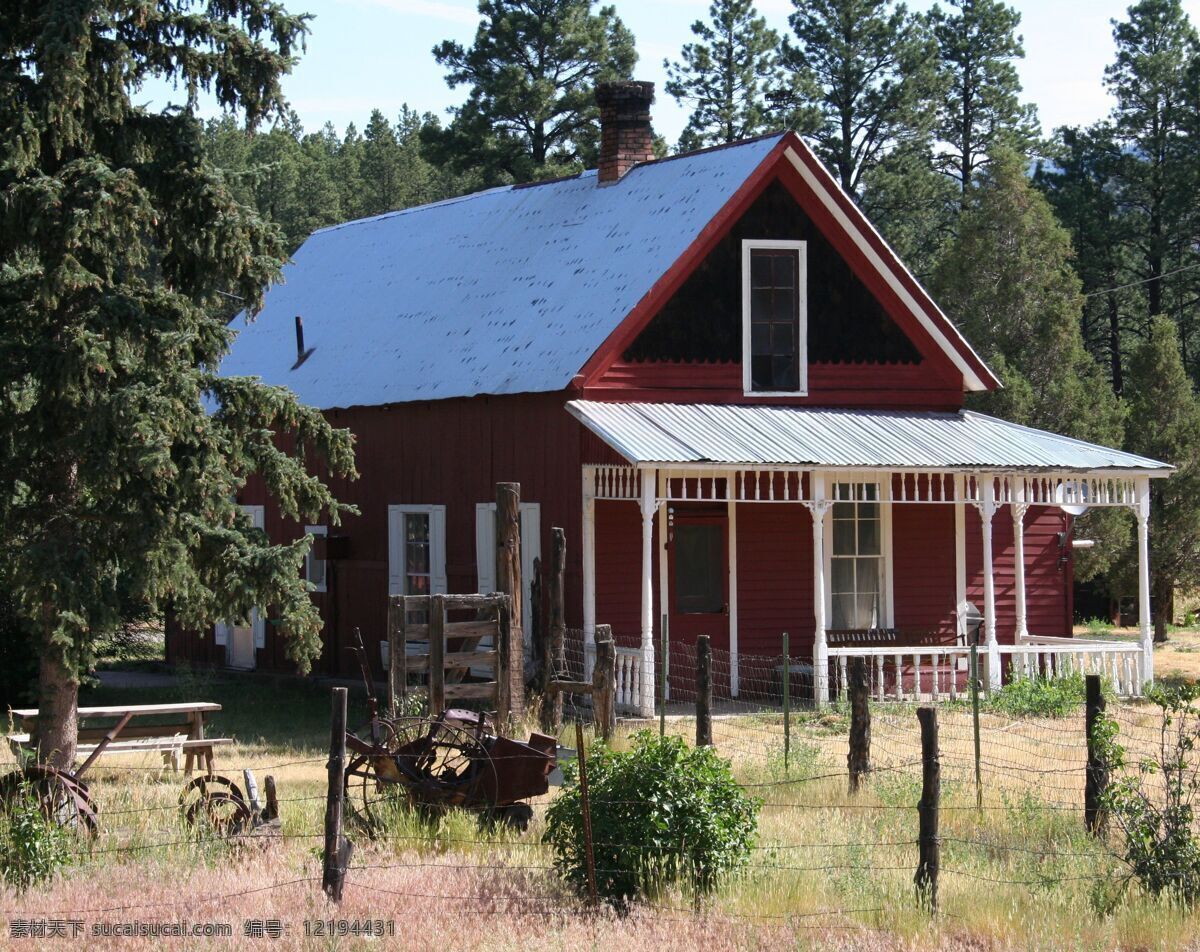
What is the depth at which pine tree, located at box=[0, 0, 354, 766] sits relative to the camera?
42.3 feet

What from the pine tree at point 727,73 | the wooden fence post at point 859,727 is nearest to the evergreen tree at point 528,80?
the pine tree at point 727,73

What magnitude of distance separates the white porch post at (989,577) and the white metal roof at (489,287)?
14.9 feet

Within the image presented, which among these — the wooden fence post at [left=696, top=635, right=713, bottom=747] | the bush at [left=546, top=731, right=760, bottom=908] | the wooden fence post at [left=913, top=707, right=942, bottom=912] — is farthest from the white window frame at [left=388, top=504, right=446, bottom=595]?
the wooden fence post at [left=913, top=707, right=942, bottom=912]

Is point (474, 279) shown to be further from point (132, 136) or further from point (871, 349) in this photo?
point (132, 136)

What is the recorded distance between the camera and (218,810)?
1188 cm

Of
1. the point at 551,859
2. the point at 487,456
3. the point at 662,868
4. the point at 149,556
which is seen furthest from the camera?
the point at 487,456

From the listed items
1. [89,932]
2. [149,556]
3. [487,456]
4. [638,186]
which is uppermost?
[638,186]

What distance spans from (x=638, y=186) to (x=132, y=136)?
10688 mm

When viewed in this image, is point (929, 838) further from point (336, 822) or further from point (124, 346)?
point (124, 346)

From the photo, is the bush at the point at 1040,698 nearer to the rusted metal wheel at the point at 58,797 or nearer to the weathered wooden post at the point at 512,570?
the weathered wooden post at the point at 512,570

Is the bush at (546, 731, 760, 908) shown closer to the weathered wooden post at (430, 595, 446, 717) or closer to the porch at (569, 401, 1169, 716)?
the weathered wooden post at (430, 595, 446, 717)

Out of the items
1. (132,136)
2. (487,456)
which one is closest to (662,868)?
(132,136)

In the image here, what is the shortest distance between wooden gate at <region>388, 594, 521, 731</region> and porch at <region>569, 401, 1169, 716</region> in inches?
85.1

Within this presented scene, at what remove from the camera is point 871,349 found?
2230 centimetres
